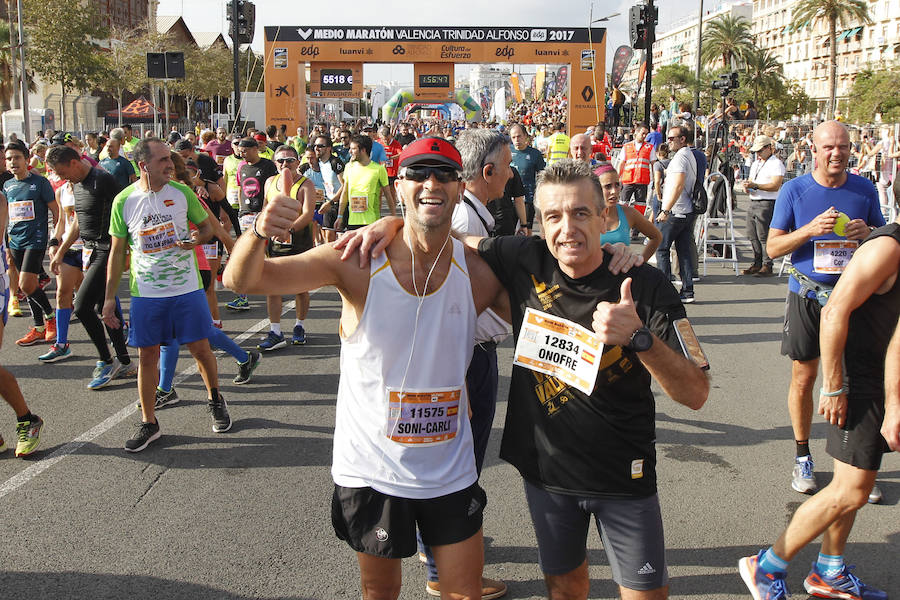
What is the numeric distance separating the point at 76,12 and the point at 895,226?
44.9 m

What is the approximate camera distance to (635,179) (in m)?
13.7

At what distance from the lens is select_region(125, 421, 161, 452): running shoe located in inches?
195

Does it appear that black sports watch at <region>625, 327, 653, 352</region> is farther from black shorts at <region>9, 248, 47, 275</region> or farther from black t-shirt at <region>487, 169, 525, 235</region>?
black shorts at <region>9, 248, 47, 275</region>

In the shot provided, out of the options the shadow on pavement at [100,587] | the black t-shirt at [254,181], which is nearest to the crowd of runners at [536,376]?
the shadow on pavement at [100,587]

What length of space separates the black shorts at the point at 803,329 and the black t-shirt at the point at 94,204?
5.20m

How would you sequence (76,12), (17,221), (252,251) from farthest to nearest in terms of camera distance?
(76,12)
(17,221)
(252,251)

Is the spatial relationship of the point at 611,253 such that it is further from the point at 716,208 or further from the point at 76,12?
the point at 76,12

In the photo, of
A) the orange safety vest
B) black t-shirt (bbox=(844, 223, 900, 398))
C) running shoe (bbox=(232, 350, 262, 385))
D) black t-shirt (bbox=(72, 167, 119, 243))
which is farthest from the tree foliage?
Result: black t-shirt (bbox=(844, 223, 900, 398))

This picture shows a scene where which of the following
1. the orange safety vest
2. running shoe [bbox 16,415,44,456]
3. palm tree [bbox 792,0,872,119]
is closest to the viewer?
running shoe [bbox 16,415,44,456]

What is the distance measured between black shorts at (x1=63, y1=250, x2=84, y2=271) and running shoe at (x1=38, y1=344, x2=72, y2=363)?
78 cm

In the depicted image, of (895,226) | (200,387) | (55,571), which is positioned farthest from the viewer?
(200,387)

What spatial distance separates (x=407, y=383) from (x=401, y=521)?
45 centimetres

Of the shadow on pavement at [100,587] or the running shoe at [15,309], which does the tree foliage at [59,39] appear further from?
the shadow on pavement at [100,587]

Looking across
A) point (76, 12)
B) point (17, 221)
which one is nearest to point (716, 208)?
point (17, 221)
